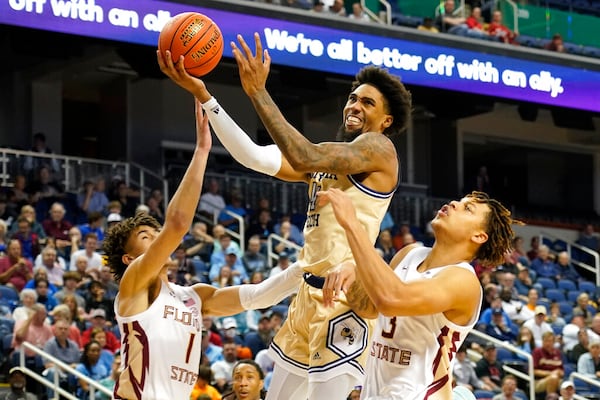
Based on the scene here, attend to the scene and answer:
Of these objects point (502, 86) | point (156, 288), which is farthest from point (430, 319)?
point (502, 86)

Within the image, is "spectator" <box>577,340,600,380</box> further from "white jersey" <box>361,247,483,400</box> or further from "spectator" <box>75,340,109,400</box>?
"white jersey" <box>361,247,483,400</box>

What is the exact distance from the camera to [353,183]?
18.6ft

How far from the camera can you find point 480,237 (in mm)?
5070

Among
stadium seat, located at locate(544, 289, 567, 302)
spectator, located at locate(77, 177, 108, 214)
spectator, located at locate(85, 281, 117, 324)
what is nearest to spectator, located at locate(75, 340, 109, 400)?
spectator, located at locate(85, 281, 117, 324)

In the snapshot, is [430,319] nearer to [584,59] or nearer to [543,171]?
[584,59]

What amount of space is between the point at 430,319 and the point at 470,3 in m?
14.3

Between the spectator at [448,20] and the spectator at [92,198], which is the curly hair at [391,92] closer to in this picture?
the spectator at [92,198]

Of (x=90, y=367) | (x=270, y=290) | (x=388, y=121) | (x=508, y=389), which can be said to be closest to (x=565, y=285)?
(x=508, y=389)

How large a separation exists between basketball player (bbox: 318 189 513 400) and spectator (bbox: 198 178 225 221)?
1149cm

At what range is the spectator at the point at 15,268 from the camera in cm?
1205

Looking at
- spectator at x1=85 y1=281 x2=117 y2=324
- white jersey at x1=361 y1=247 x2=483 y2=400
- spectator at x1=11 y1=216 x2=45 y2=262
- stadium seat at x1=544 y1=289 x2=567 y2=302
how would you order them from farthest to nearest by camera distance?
stadium seat at x1=544 y1=289 x2=567 y2=302 → spectator at x1=11 y1=216 x2=45 y2=262 → spectator at x1=85 y1=281 x2=117 y2=324 → white jersey at x1=361 y1=247 x2=483 y2=400

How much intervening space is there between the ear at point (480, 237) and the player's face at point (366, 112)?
3.13 feet

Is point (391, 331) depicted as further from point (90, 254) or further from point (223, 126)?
point (90, 254)

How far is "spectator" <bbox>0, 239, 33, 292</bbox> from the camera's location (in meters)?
12.1
